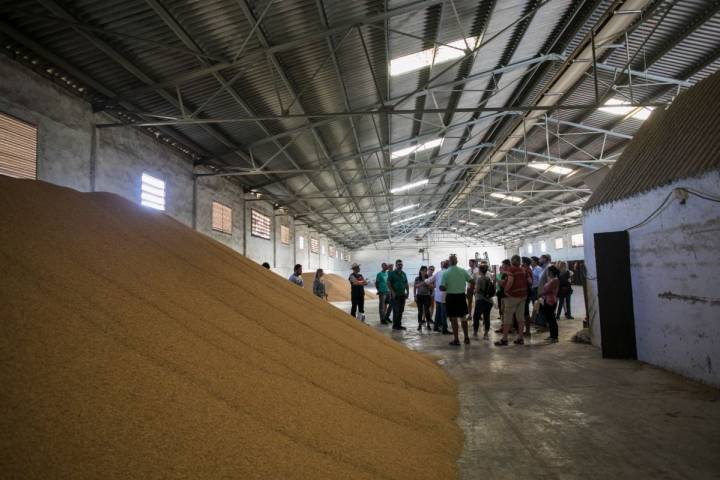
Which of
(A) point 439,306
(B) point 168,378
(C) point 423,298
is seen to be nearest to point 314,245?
(C) point 423,298

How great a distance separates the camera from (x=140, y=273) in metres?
3.26

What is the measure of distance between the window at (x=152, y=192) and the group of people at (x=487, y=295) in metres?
5.37

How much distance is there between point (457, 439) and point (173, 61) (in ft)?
21.9

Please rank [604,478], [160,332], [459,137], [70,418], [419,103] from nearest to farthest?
[70,418] → [604,478] → [160,332] → [419,103] → [459,137]

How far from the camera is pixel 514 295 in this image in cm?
691

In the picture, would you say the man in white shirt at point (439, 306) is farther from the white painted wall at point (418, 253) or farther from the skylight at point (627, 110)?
the white painted wall at point (418, 253)

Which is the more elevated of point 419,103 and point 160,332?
point 419,103

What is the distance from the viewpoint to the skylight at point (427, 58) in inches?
315

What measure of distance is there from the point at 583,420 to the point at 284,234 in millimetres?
16485

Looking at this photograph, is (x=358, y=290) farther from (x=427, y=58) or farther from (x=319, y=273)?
(x=427, y=58)

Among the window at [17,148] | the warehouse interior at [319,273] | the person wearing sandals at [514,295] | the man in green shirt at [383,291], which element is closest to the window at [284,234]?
the warehouse interior at [319,273]

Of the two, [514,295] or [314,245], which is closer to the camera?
[514,295]

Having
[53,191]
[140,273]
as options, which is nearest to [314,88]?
[53,191]

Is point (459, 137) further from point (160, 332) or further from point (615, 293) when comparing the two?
point (160, 332)
